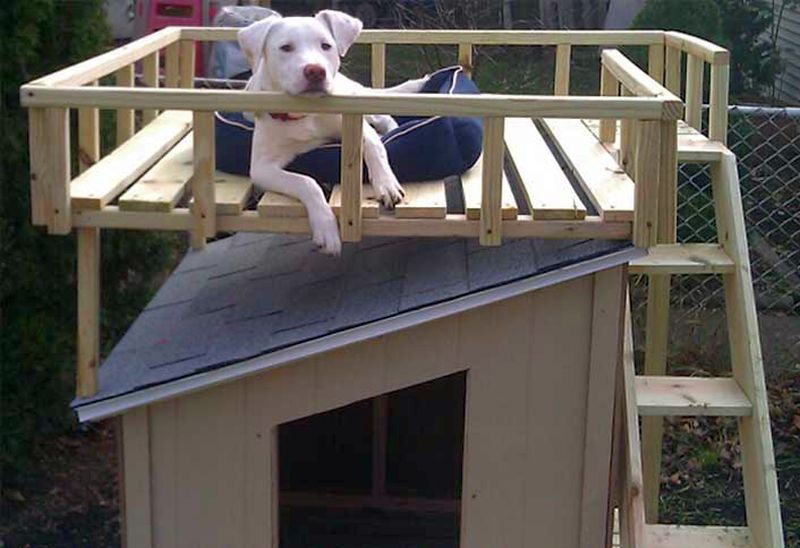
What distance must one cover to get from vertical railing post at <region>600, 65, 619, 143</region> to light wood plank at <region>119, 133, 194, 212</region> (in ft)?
4.27

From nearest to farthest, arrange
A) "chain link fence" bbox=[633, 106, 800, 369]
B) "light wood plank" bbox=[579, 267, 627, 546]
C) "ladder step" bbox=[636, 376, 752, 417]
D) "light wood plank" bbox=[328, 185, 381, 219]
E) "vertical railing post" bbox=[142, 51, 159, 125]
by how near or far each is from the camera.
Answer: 1. "light wood plank" bbox=[328, 185, 381, 219]
2. "light wood plank" bbox=[579, 267, 627, 546]
3. "ladder step" bbox=[636, 376, 752, 417]
4. "vertical railing post" bbox=[142, 51, 159, 125]
5. "chain link fence" bbox=[633, 106, 800, 369]

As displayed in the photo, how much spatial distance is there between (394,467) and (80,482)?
1.27 m

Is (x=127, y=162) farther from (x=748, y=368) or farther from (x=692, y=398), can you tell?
(x=748, y=368)

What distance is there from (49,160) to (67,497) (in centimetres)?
212

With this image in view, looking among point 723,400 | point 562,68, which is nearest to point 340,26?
point 562,68

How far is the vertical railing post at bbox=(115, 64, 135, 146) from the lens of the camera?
156 inches

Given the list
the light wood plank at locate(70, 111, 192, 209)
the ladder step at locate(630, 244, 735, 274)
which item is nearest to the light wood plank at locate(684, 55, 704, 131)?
the ladder step at locate(630, 244, 735, 274)

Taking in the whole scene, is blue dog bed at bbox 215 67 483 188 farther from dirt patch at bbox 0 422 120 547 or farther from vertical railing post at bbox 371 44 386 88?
dirt patch at bbox 0 422 120 547

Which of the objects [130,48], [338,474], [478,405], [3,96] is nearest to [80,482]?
[338,474]

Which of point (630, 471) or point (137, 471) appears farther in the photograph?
point (630, 471)

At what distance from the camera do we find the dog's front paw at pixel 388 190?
3.05m

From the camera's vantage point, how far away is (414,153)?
3312 millimetres

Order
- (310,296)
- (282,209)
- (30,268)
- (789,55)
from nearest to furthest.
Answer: (282,209) < (310,296) < (30,268) < (789,55)

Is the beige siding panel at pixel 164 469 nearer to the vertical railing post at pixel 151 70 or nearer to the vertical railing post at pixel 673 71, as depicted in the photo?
the vertical railing post at pixel 151 70
